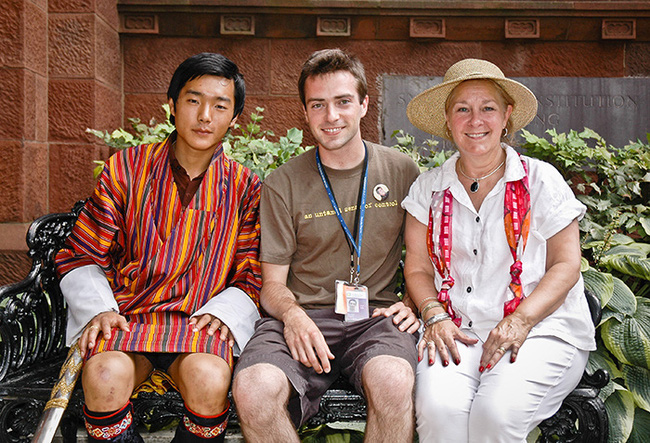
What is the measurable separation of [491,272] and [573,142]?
1899mm

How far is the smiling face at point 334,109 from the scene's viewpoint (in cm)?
283

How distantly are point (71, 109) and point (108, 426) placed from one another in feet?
10.2

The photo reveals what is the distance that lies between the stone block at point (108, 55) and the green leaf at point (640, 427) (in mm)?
4383

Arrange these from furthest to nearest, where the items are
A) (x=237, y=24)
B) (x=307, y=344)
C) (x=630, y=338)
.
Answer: (x=237, y=24) < (x=630, y=338) < (x=307, y=344)

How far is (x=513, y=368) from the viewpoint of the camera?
2.27 meters

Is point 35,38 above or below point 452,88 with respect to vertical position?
above

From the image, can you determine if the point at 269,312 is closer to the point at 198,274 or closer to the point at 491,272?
the point at 198,274

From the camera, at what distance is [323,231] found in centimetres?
281

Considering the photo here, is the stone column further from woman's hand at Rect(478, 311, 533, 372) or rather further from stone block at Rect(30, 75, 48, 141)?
woman's hand at Rect(478, 311, 533, 372)

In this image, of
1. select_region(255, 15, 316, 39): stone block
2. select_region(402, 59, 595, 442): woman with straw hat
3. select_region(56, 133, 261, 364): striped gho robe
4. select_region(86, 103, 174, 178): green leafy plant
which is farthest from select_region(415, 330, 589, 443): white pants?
select_region(255, 15, 316, 39): stone block

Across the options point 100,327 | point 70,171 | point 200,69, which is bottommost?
point 100,327

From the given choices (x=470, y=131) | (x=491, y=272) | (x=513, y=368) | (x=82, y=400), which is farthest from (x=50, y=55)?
(x=513, y=368)

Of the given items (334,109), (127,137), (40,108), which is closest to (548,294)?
(334,109)

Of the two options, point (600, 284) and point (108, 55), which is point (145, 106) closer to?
point (108, 55)
